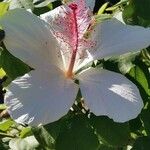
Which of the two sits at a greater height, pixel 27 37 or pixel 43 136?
pixel 27 37

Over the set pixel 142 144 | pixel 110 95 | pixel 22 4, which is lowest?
pixel 142 144

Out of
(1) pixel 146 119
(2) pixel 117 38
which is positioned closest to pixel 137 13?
(2) pixel 117 38

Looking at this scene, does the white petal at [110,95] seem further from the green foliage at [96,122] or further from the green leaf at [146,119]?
the green leaf at [146,119]

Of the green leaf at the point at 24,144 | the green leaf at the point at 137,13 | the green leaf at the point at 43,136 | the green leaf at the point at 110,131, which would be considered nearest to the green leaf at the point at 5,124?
the green leaf at the point at 24,144

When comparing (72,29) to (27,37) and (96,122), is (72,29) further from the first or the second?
(96,122)

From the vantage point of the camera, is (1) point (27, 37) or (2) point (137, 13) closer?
(1) point (27, 37)

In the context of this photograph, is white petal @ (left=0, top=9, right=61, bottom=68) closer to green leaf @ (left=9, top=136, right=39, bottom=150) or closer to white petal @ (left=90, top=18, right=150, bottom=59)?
white petal @ (left=90, top=18, right=150, bottom=59)

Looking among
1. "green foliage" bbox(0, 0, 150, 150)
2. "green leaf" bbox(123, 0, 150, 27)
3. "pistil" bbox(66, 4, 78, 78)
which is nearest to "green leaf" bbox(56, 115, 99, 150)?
"green foliage" bbox(0, 0, 150, 150)
